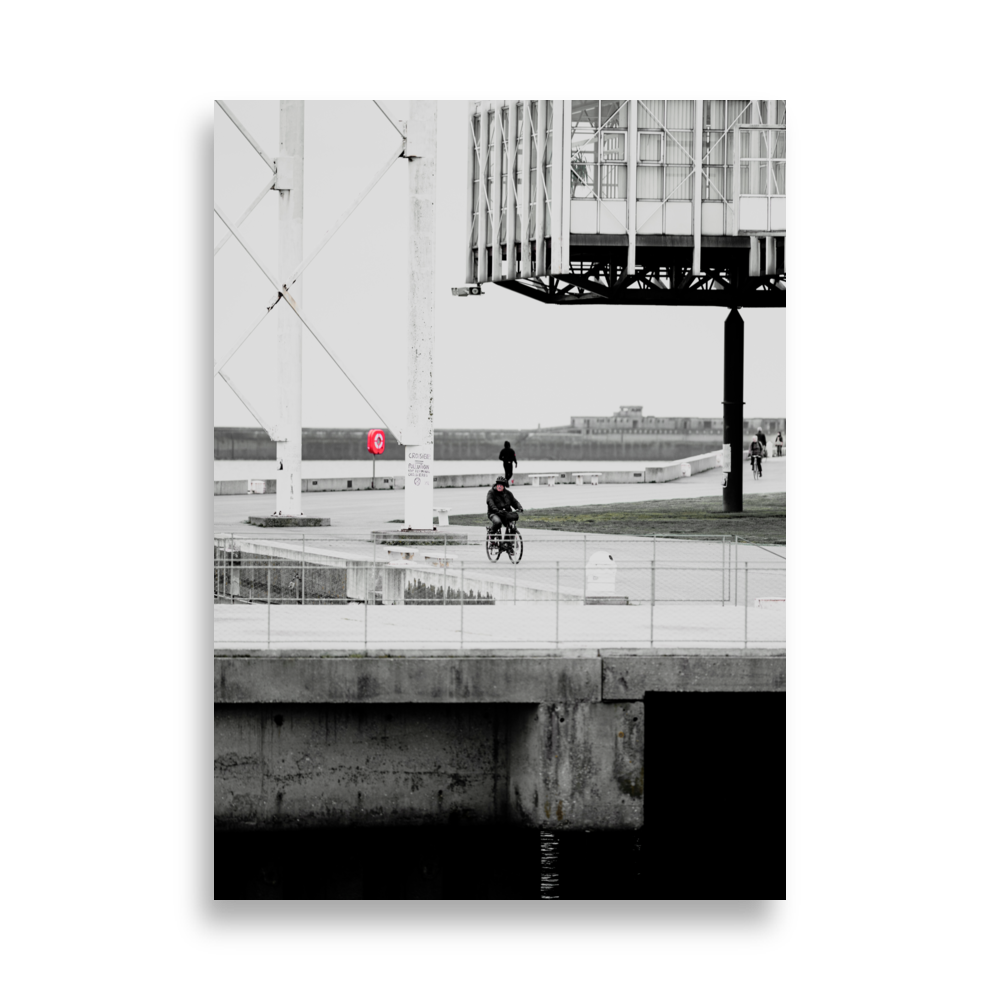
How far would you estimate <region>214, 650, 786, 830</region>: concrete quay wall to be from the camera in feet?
52.2

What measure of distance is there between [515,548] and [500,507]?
72 centimetres

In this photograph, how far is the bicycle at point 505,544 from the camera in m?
24.0

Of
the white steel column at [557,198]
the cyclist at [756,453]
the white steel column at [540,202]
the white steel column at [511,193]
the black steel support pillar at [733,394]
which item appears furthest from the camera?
the cyclist at [756,453]

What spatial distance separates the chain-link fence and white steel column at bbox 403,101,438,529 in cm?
158

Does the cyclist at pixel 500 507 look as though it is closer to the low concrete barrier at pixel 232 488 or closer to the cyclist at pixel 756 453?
the cyclist at pixel 756 453

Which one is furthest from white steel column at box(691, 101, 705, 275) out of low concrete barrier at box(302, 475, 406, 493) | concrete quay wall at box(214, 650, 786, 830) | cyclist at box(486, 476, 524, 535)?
low concrete barrier at box(302, 475, 406, 493)

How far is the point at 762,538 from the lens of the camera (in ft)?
97.9

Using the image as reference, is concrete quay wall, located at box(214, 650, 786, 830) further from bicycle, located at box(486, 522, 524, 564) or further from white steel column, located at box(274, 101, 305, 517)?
white steel column, located at box(274, 101, 305, 517)

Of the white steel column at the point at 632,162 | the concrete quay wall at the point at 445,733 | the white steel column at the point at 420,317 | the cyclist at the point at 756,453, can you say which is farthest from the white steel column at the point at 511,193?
the concrete quay wall at the point at 445,733

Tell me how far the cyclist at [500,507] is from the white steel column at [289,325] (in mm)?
9786

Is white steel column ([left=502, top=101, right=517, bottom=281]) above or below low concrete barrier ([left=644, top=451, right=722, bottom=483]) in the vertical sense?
above
